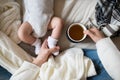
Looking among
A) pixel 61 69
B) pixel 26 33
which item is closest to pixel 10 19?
pixel 26 33

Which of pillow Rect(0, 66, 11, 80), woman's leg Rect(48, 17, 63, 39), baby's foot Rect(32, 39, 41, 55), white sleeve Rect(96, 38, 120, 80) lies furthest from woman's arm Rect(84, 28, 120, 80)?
pillow Rect(0, 66, 11, 80)

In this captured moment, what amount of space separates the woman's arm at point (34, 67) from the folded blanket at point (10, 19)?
5.0 inches

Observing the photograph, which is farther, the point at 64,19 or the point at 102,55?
the point at 64,19

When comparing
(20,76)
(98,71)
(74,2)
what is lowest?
(98,71)

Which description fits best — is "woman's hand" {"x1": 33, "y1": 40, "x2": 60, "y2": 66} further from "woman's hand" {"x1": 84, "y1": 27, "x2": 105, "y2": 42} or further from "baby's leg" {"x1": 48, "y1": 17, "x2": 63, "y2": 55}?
"woman's hand" {"x1": 84, "y1": 27, "x2": 105, "y2": 42}

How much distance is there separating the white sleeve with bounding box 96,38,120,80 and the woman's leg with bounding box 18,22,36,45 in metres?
0.30

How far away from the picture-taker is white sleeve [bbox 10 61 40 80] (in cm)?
110

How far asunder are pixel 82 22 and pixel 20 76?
39 cm

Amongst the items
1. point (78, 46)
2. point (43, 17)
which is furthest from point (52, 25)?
point (78, 46)

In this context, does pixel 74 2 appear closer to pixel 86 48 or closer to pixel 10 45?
pixel 86 48

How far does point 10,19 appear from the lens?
121 centimetres

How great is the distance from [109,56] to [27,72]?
0.36 metres

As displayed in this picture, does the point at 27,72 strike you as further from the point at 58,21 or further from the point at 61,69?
the point at 58,21

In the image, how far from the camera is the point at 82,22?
49.0 inches
